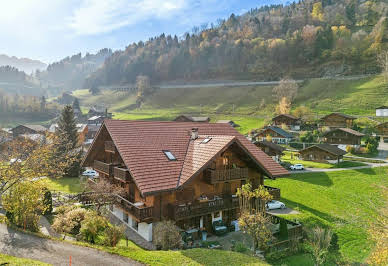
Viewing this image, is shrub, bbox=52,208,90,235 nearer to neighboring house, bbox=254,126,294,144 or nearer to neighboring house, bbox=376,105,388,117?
neighboring house, bbox=254,126,294,144

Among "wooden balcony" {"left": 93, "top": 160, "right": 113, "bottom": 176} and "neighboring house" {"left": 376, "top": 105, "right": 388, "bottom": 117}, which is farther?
"neighboring house" {"left": 376, "top": 105, "right": 388, "bottom": 117}

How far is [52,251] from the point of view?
49.3 ft

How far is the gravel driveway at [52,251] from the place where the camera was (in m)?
14.0

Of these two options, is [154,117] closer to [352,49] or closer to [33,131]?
[33,131]

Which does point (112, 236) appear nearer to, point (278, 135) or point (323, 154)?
point (323, 154)

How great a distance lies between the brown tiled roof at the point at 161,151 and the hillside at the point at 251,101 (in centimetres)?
6928

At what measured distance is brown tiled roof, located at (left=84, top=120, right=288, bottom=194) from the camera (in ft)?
62.6

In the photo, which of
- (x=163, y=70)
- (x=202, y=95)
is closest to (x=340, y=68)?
(x=202, y=95)

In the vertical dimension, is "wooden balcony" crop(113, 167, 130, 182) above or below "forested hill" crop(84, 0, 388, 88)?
below

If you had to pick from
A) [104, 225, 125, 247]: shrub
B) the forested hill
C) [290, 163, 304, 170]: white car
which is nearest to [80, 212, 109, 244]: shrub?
[104, 225, 125, 247]: shrub

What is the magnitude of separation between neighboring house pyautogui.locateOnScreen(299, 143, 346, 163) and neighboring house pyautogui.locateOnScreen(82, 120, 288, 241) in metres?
40.1

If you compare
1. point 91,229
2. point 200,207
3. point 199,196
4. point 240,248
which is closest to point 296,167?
point 199,196

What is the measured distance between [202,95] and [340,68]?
69.8 metres

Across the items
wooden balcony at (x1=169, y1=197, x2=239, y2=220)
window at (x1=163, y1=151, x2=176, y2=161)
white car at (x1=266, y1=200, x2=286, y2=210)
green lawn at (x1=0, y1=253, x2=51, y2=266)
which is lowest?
white car at (x1=266, y1=200, x2=286, y2=210)
